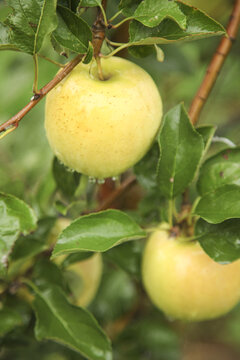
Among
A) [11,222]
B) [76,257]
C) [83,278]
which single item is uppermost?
[11,222]

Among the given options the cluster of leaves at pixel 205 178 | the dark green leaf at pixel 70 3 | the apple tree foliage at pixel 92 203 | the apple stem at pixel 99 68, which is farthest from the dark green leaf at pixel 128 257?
the dark green leaf at pixel 70 3

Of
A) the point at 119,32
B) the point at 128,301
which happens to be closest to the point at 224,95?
the point at 119,32

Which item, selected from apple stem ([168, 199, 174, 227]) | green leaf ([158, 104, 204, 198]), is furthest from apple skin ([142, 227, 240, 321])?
green leaf ([158, 104, 204, 198])

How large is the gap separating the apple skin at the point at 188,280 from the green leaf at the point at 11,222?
A: 0.89ft

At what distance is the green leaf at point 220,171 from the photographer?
Answer: 74 cm

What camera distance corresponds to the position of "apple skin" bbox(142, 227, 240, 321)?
0.79 m

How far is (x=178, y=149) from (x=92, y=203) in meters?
0.39

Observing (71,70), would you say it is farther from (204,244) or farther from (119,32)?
(119,32)

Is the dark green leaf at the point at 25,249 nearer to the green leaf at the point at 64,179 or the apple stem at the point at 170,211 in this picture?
the green leaf at the point at 64,179

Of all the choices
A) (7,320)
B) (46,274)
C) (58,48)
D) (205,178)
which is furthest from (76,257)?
(58,48)

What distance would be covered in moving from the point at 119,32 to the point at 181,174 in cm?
53

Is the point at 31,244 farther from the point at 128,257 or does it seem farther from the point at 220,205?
the point at 220,205

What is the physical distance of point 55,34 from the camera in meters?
0.61

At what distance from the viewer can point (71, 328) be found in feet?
2.43
